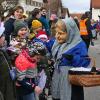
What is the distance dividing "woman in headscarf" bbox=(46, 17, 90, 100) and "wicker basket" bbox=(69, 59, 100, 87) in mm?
201

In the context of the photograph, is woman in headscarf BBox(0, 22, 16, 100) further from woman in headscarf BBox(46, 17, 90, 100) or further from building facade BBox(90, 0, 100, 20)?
building facade BBox(90, 0, 100, 20)

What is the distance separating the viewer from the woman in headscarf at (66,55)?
6484mm

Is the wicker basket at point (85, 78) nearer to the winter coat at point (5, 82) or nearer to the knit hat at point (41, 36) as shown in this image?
the winter coat at point (5, 82)

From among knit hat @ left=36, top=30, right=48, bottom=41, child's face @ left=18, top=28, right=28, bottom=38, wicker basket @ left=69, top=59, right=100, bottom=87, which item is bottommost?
wicker basket @ left=69, top=59, right=100, bottom=87

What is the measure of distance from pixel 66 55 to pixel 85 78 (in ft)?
1.54

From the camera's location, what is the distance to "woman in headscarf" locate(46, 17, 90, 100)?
648 cm

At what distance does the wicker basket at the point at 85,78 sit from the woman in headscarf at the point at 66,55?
20cm

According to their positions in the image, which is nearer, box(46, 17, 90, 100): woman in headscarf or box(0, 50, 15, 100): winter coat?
box(0, 50, 15, 100): winter coat

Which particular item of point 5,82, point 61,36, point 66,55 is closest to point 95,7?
point 61,36

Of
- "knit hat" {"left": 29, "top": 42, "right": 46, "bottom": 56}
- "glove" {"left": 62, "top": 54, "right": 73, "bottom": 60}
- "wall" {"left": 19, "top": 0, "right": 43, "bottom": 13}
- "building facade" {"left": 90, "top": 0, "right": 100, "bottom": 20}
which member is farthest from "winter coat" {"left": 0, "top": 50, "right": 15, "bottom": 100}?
"building facade" {"left": 90, "top": 0, "right": 100, "bottom": 20}

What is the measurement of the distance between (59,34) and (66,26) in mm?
150

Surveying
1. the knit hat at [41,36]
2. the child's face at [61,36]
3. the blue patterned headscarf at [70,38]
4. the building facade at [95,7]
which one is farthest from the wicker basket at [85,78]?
the building facade at [95,7]

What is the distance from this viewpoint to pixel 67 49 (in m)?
6.54

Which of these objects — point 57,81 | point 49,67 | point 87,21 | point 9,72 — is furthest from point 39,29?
point 87,21
